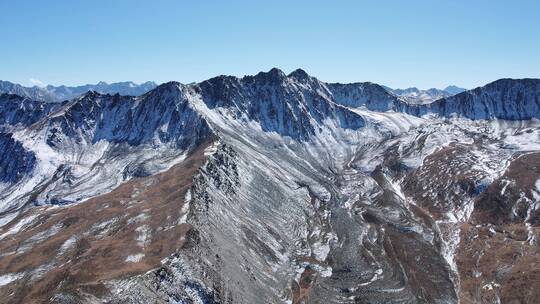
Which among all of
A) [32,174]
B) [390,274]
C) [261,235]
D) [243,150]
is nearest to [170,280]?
[261,235]

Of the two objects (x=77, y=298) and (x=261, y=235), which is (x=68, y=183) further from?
(x=77, y=298)

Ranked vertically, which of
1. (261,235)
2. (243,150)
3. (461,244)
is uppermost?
(243,150)

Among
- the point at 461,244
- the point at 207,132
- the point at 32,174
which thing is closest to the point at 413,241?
the point at 461,244

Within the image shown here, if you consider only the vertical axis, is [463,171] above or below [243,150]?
below

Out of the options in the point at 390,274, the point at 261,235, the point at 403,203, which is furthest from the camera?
the point at 403,203

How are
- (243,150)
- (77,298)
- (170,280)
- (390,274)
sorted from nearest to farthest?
(77,298) < (170,280) < (390,274) < (243,150)

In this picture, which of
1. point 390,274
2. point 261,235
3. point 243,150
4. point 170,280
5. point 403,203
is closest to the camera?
point 170,280

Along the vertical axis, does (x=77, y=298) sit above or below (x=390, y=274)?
above

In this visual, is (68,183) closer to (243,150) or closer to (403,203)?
(243,150)

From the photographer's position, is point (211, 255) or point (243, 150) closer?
point (211, 255)
